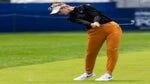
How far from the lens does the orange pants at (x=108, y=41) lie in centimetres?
1280

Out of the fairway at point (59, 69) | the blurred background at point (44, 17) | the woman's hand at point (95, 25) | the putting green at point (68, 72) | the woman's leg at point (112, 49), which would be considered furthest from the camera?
the blurred background at point (44, 17)

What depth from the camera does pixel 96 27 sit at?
12891mm

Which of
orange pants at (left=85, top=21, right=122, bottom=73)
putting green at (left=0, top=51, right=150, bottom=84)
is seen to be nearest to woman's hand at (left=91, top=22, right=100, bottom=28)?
orange pants at (left=85, top=21, right=122, bottom=73)

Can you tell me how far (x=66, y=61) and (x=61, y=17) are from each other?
21.7 meters

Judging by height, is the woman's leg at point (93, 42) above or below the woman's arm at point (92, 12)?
below

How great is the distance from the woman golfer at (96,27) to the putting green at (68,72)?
464 mm

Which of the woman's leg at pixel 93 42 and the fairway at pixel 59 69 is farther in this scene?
the fairway at pixel 59 69

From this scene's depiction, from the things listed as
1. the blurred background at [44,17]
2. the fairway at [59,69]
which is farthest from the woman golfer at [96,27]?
the blurred background at [44,17]

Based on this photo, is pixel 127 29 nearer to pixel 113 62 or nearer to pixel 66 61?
pixel 66 61

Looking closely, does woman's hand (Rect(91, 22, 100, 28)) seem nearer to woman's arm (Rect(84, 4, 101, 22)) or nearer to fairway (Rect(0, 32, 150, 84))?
woman's arm (Rect(84, 4, 101, 22))

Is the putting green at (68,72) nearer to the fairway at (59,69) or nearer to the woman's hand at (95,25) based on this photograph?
the fairway at (59,69)

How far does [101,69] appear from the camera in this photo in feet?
52.1

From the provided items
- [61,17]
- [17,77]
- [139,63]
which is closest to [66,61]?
[139,63]

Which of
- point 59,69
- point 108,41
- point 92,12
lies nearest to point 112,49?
point 108,41
